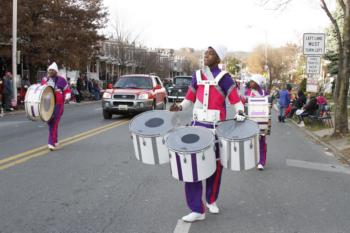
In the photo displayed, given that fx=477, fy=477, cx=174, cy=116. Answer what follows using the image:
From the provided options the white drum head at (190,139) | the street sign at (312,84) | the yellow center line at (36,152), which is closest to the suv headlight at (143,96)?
the yellow center line at (36,152)

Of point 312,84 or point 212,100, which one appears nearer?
point 212,100

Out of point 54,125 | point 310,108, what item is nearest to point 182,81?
point 310,108

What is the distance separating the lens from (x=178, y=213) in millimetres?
5758

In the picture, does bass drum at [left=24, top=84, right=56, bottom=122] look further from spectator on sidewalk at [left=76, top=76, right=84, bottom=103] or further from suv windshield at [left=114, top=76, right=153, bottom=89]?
spectator on sidewalk at [left=76, top=76, right=84, bottom=103]

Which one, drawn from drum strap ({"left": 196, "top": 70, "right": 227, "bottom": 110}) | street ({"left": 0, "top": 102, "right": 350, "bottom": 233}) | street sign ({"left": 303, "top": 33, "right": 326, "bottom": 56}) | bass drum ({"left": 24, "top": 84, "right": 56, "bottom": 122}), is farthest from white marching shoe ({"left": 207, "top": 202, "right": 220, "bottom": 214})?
street sign ({"left": 303, "top": 33, "right": 326, "bottom": 56})

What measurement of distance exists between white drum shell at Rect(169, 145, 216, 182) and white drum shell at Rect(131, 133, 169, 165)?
28 centimetres

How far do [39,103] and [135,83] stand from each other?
1000cm

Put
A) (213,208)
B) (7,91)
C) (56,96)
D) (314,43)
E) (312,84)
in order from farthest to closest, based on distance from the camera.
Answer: (7,91)
(312,84)
(314,43)
(56,96)
(213,208)

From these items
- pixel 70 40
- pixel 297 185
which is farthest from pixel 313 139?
pixel 70 40

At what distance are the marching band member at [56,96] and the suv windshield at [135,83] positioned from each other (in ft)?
28.8

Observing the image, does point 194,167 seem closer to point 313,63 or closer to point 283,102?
point 313,63

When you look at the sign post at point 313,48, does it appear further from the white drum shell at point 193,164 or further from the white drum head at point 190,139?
the white drum shell at point 193,164

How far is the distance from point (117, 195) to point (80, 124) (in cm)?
1019

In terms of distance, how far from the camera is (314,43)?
56.1 ft
